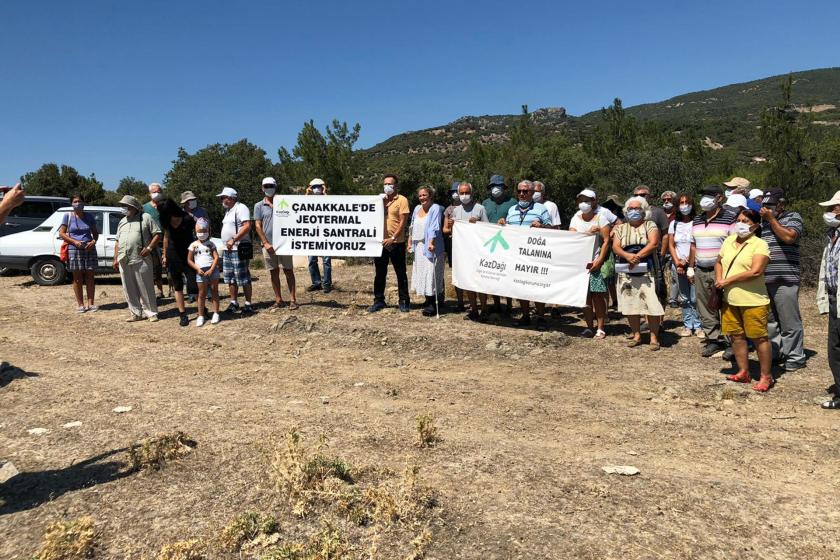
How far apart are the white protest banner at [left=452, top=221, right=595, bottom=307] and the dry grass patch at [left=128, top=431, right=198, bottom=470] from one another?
197 inches

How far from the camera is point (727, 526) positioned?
10.6 ft

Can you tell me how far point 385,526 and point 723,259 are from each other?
447 centimetres

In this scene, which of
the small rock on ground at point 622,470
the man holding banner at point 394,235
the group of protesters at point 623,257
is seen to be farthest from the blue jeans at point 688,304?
the small rock on ground at point 622,470

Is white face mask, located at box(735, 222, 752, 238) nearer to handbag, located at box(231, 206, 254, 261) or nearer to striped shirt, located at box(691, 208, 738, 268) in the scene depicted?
striped shirt, located at box(691, 208, 738, 268)

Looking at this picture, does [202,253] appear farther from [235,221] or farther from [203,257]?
[235,221]

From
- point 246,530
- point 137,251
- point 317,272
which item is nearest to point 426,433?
point 246,530

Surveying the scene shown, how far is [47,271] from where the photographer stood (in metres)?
13.1

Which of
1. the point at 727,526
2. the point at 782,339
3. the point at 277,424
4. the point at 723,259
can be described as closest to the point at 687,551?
the point at 727,526

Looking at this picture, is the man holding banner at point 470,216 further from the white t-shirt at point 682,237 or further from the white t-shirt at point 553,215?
the white t-shirt at point 682,237

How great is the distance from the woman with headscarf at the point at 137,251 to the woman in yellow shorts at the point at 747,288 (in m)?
8.12

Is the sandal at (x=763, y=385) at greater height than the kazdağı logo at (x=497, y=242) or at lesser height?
lesser

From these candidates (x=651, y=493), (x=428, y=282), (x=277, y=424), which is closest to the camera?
(x=651, y=493)

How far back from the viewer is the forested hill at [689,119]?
2393 inches

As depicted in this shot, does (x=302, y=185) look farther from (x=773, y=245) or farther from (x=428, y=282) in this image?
(x=773, y=245)
